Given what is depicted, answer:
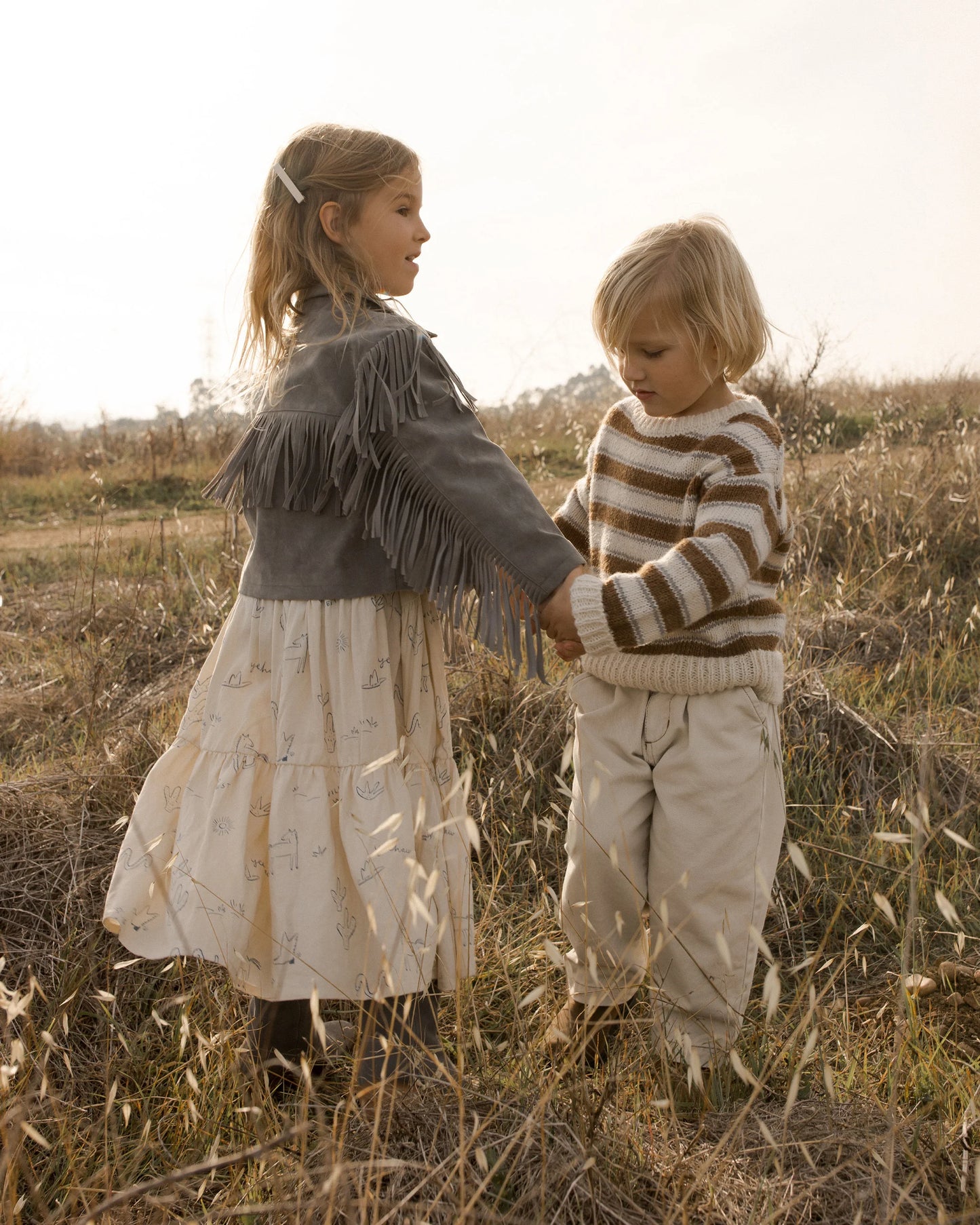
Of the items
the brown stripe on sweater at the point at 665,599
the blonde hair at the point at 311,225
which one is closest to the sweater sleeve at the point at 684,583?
the brown stripe on sweater at the point at 665,599

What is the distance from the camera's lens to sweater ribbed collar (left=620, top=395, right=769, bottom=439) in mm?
1814

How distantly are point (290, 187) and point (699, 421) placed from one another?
0.86m

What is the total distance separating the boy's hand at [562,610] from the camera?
168cm

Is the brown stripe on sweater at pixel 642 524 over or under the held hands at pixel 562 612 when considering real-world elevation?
over

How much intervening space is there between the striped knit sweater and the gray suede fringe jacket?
0.14 m

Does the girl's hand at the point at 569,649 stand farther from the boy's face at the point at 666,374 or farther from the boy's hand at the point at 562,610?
the boy's face at the point at 666,374

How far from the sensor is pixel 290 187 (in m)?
1.84

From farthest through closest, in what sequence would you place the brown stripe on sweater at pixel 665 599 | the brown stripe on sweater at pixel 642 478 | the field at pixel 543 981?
the brown stripe on sweater at pixel 642 478 → the brown stripe on sweater at pixel 665 599 → the field at pixel 543 981

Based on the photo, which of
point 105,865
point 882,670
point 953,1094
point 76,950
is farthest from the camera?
point 882,670

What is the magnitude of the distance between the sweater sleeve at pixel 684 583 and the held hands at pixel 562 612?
2 centimetres

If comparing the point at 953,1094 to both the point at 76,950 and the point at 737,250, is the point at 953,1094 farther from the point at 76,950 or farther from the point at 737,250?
the point at 76,950

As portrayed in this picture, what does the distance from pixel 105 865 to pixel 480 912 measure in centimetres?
92

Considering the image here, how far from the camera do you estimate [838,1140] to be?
52.8 inches

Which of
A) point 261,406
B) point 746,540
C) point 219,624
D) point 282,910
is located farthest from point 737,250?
point 219,624
